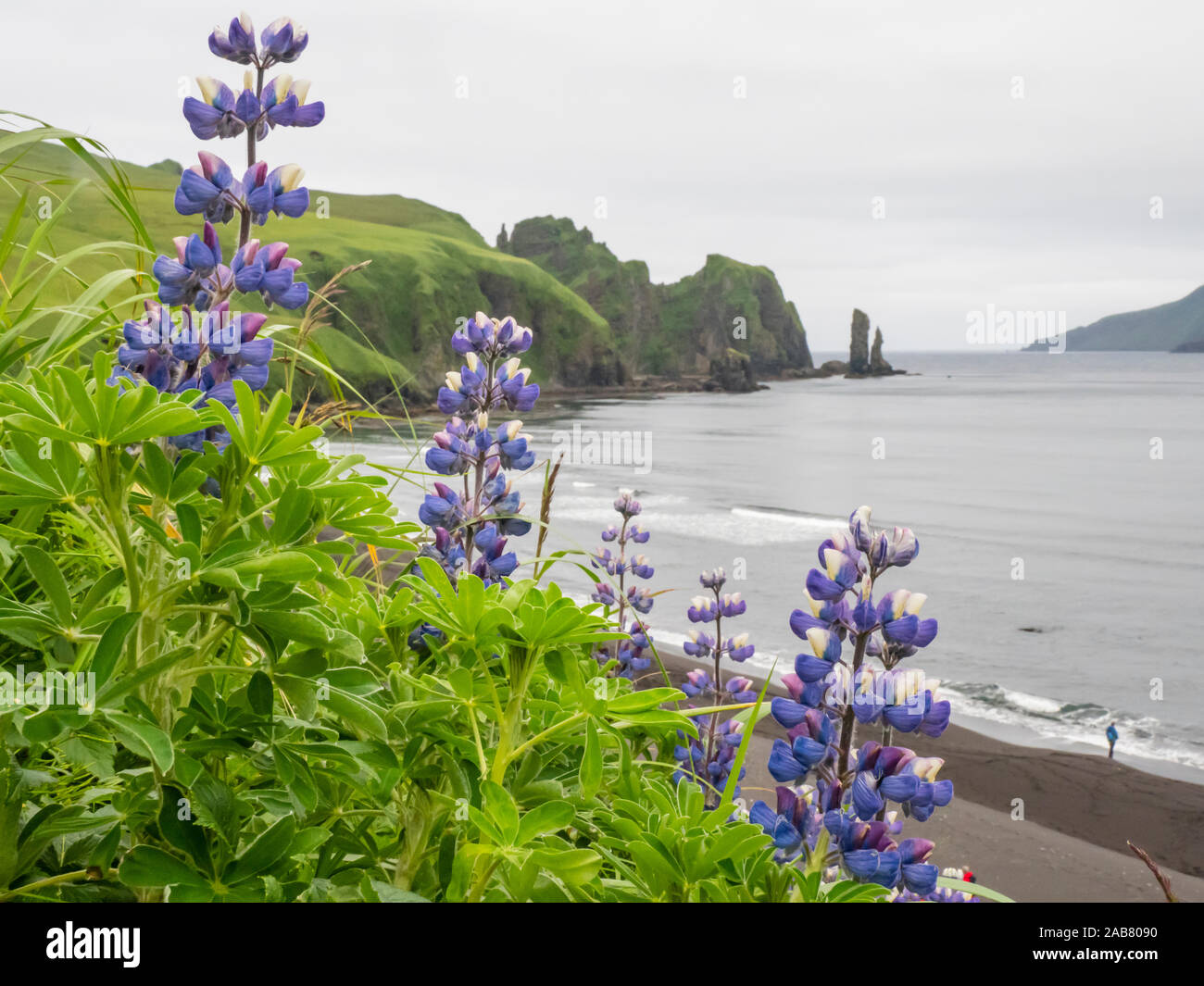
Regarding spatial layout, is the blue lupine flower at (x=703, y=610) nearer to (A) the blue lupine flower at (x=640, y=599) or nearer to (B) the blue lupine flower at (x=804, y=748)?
(A) the blue lupine flower at (x=640, y=599)

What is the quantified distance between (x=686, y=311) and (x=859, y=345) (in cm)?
2919

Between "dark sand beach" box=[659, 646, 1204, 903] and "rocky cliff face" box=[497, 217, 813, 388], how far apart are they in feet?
337

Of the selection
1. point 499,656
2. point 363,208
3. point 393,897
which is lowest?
point 393,897

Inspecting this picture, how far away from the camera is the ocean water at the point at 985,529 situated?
17.9 meters

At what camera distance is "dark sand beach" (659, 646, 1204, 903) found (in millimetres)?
9695

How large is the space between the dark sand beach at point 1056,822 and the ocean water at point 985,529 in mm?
1600

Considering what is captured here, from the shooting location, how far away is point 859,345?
140 m

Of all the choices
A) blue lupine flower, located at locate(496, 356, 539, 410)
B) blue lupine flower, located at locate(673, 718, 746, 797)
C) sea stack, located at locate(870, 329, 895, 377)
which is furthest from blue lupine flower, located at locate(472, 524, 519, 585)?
sea stack, located at locate(870, 329, 895, 377)

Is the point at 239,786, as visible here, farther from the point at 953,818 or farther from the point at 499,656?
the point at 953,818

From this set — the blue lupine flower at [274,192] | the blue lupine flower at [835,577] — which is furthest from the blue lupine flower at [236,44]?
the blue lupine flower at [835,577]

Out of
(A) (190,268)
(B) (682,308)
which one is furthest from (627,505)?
(B) (682,308)

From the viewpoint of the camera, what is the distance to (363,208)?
483ft
